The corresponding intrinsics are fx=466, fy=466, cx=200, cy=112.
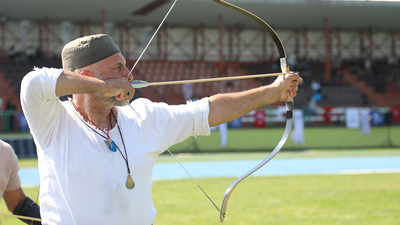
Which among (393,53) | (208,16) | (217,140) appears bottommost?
(217,140)

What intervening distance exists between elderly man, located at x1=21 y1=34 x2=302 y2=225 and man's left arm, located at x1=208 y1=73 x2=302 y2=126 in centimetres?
5

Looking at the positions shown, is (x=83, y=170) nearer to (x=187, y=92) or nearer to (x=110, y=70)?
(x=110, y=70)

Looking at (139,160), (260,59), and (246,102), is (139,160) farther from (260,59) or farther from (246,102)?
(260,59)

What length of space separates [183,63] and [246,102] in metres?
26.2

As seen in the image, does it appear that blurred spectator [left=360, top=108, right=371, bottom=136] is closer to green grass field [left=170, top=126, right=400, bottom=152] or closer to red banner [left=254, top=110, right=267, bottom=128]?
green grass field [left=170, top=126, right=400, bottom=152]

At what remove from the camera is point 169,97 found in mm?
24469

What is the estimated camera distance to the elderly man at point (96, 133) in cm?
227

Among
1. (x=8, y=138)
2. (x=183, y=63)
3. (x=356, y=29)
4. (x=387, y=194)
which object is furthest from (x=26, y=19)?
(x=387, y=194)

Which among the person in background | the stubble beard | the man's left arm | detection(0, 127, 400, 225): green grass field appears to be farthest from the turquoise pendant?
detection(0, 127, 400, 225): green grass field

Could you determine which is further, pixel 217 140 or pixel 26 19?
pixel 26 19

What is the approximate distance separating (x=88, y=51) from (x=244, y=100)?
0.95 meters

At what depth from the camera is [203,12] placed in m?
25.9

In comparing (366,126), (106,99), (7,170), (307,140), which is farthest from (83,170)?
(366,126)

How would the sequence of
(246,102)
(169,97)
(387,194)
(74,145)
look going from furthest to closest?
(169,97) < (387,194) < (246,102) < (74,145)
